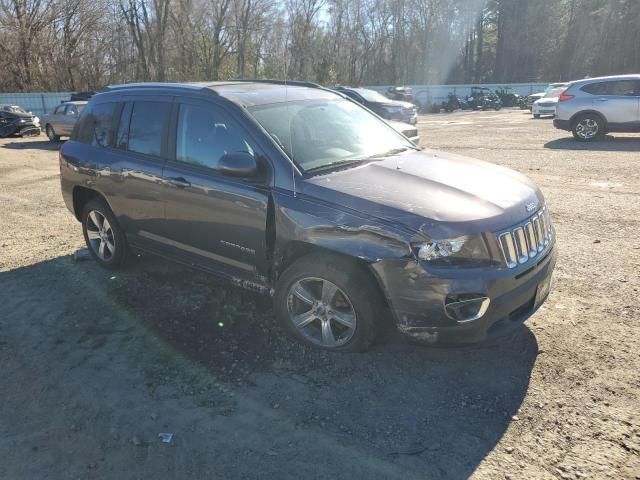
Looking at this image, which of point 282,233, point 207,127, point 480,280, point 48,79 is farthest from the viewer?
point 48,79

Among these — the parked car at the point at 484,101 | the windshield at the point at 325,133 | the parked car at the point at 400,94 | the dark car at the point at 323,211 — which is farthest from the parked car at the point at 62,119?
the parked car at the point at 484,101

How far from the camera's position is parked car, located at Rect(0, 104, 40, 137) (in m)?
21.4

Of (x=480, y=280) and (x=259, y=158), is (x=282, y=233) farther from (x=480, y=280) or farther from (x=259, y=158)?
(x=480, y=280)

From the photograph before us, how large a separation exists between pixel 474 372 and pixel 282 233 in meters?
1.63

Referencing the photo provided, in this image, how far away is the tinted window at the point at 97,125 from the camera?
5.16 metres

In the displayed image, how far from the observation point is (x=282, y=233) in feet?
12.0

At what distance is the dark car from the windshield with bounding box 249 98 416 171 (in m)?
0.02

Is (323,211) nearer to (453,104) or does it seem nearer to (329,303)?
(329,303)

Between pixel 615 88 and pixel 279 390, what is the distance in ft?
47.3

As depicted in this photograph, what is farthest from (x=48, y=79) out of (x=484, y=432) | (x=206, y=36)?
(x=484, y=432)

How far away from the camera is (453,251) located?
3137mm

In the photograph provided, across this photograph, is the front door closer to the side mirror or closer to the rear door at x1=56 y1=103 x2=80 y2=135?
the side mirror

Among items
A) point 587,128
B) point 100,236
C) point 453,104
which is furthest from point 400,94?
point 100,236

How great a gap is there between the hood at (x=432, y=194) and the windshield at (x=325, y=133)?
0.22 m
